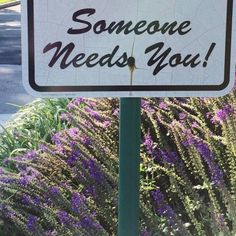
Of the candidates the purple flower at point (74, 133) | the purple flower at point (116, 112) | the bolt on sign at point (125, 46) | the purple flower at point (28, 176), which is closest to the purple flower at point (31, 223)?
the purple flower at point (28, 176)

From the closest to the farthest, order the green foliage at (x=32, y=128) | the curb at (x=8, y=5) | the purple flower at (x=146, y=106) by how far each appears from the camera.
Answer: the purple flower at (x=146, y=106) → the green foliage at (x=32, y=128) → the curb at (x=8, y=5)

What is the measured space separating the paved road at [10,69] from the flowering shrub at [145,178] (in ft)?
12.1

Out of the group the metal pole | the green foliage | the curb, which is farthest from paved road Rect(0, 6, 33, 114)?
the curb

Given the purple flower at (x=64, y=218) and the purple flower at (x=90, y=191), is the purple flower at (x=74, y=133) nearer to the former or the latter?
the purple flower at (x=90, y=191)

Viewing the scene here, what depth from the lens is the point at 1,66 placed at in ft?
39.3

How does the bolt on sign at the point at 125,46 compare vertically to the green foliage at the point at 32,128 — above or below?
below

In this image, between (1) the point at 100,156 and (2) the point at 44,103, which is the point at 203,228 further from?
(2) the point at 44,103

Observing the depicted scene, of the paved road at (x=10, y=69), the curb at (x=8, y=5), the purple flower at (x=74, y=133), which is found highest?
the curb at (x=8, y=5)

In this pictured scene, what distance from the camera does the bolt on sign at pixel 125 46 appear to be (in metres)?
1.46

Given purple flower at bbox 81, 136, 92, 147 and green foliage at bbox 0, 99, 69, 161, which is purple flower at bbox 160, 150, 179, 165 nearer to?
purple flower at bbox 81, 136, 92, 147

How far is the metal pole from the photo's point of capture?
60.6 inches

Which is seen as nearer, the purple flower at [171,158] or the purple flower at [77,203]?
the purple flower at [77,203]

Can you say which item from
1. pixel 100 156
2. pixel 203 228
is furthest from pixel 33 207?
pixel 203 228

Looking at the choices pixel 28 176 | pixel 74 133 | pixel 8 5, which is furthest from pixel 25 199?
pixel 8 5
